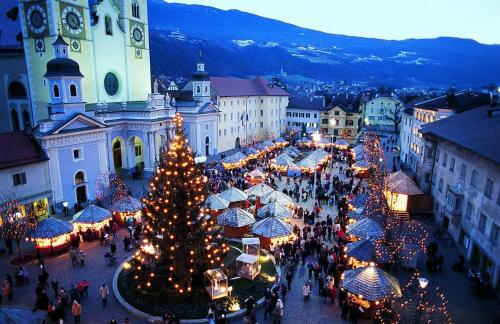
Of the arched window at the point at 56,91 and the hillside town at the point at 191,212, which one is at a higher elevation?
the arched window at the point at 56,91

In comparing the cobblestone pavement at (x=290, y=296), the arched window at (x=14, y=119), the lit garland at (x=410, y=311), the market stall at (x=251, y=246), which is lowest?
the cobblestone pavement at (x=290, y=296)

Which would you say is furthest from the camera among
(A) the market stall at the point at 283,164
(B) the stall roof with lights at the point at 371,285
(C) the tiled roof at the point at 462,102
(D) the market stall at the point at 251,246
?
(A) the market stall at the point at 283,164

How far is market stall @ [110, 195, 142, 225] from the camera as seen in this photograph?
87.0 feet

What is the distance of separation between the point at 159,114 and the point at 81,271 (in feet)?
88.8

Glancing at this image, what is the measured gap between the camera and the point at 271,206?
26.0 metres

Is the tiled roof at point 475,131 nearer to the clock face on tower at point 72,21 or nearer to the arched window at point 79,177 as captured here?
the arched window at point 79,177

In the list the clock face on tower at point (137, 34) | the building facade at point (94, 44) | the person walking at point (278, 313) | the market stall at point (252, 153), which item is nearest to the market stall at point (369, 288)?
the person walking at point (278, 313)

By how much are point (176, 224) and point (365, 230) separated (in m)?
12.3

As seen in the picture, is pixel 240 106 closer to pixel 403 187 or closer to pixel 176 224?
pixel 403 187

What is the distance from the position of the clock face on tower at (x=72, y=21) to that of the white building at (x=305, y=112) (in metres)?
50.6

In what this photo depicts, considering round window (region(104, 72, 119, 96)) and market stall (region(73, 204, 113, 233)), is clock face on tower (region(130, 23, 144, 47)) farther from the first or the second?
market stall (region(73, 204, 113, 233))

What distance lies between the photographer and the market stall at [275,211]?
1007 inches

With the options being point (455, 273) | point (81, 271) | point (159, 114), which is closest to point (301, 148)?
point (159, 114)

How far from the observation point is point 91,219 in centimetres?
2417
